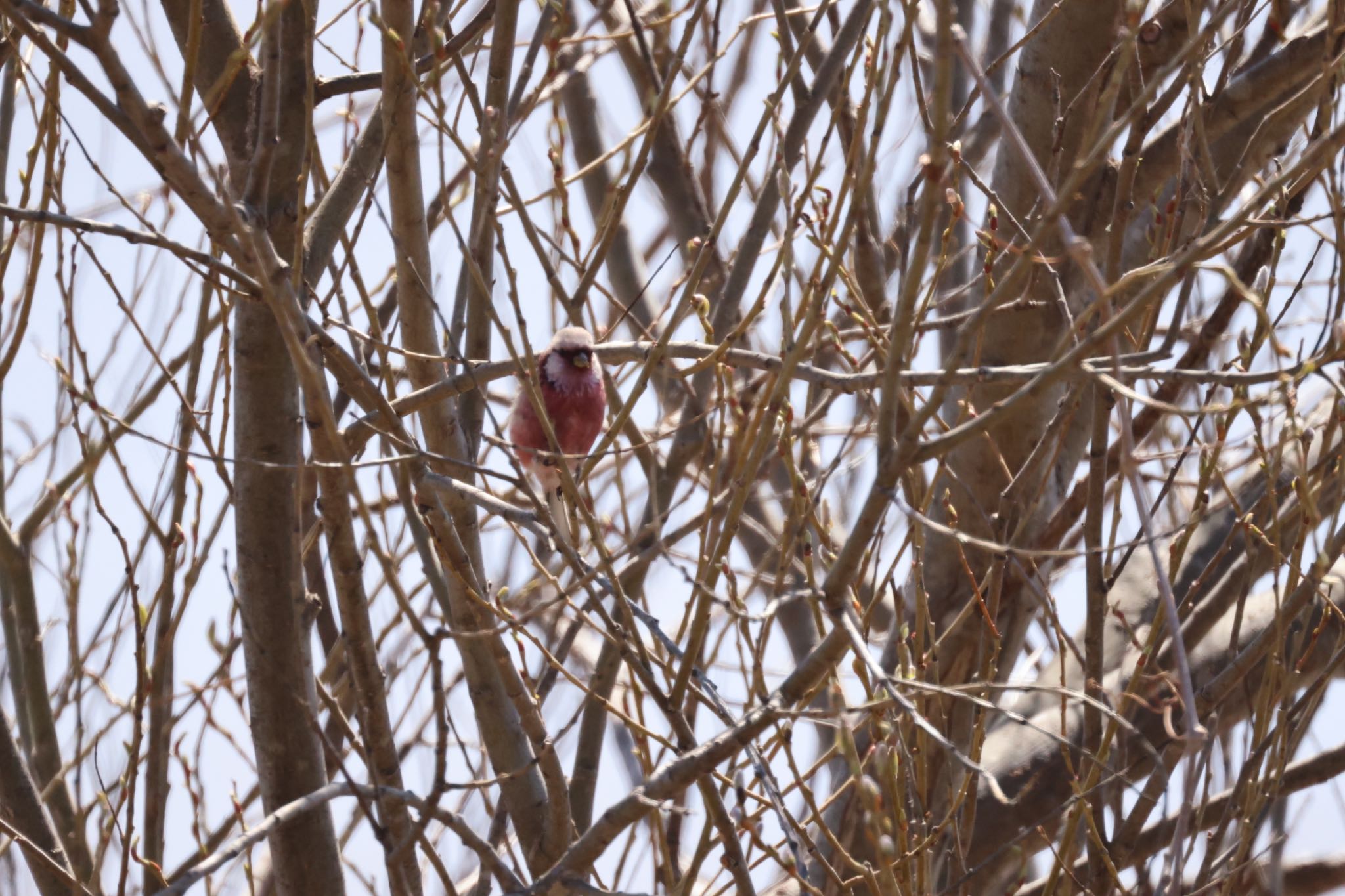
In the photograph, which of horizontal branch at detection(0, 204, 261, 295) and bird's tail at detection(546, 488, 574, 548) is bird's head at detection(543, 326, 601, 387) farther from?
horizontal branch at detection(0, 204, 261, 295)

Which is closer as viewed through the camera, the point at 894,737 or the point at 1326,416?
the point at 894,737

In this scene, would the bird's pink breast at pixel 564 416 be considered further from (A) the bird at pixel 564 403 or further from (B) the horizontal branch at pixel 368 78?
(B) the horizontal branch at pixel 368 78

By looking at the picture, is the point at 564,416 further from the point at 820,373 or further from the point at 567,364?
the point at 820,373

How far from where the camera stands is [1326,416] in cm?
380

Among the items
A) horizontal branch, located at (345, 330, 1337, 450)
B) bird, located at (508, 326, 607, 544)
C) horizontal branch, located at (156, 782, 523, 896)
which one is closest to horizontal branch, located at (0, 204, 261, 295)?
horizontal branch, located at (345, 330, 1337, 450)

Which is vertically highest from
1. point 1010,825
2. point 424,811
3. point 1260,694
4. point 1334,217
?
point 1334,217

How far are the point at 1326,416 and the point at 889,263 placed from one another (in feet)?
5.14

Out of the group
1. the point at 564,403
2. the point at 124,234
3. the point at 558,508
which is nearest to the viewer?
the point at 124,234

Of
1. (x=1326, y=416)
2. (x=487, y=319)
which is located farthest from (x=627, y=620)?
(x=1326, y=416)

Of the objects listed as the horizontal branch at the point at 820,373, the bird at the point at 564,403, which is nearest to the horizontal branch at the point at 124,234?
the horizontal branch at the point at 820,373

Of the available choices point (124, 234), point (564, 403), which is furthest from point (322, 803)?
point (564, 403)

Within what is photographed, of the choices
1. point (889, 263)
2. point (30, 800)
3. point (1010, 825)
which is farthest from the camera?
point (889, 263)

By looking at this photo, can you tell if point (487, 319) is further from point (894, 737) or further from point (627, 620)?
point (894, 737)

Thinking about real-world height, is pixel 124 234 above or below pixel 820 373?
above
